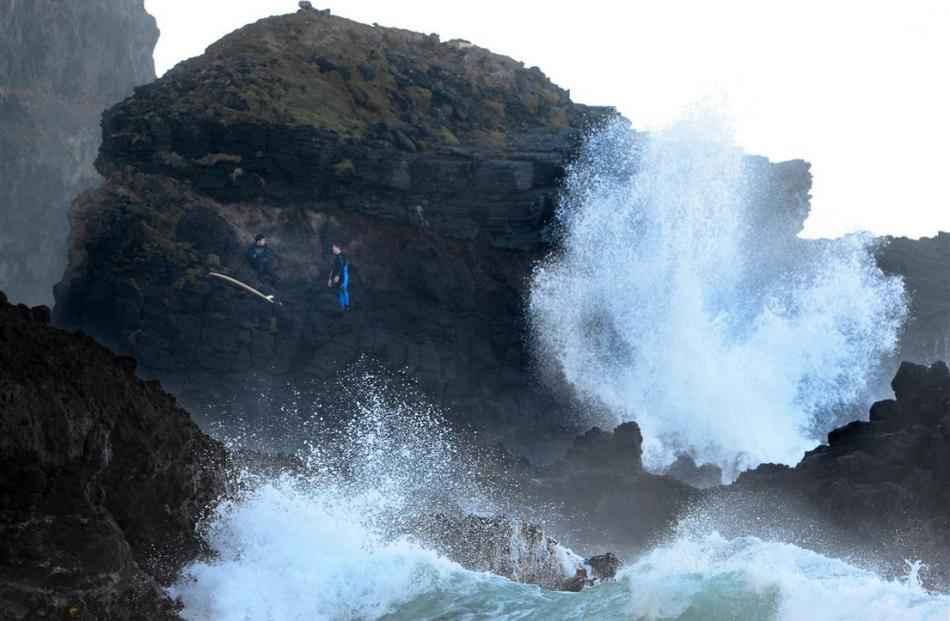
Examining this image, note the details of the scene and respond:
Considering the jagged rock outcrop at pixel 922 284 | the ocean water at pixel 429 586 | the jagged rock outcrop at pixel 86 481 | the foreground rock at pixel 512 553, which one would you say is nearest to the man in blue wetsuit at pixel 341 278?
the foreground rock at pixel 512 553

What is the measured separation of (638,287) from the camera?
30.3 metres

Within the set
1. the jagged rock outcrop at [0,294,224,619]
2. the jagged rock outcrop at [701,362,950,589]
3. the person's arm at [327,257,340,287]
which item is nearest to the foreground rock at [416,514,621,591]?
the jagged rock outcrop at [701,362,950,589]

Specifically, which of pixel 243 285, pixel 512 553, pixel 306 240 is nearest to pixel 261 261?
pixel 243 285

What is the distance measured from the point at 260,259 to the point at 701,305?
37.0 ft

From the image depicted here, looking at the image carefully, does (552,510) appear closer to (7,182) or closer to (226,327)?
(226,327)

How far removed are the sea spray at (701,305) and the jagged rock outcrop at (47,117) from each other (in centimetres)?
2588

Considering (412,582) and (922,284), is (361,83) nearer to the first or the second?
(922,284)

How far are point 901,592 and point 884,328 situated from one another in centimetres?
2258

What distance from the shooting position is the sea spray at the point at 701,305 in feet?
95.8

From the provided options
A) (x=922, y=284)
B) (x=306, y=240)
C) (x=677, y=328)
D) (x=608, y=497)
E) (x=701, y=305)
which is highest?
(x=922, y=284)

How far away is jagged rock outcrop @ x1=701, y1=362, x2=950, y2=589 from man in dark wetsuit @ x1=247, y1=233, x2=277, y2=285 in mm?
10963

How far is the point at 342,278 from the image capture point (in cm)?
2623

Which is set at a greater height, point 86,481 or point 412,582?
point 86,481

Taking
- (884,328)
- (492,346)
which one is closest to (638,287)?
(492,346)
